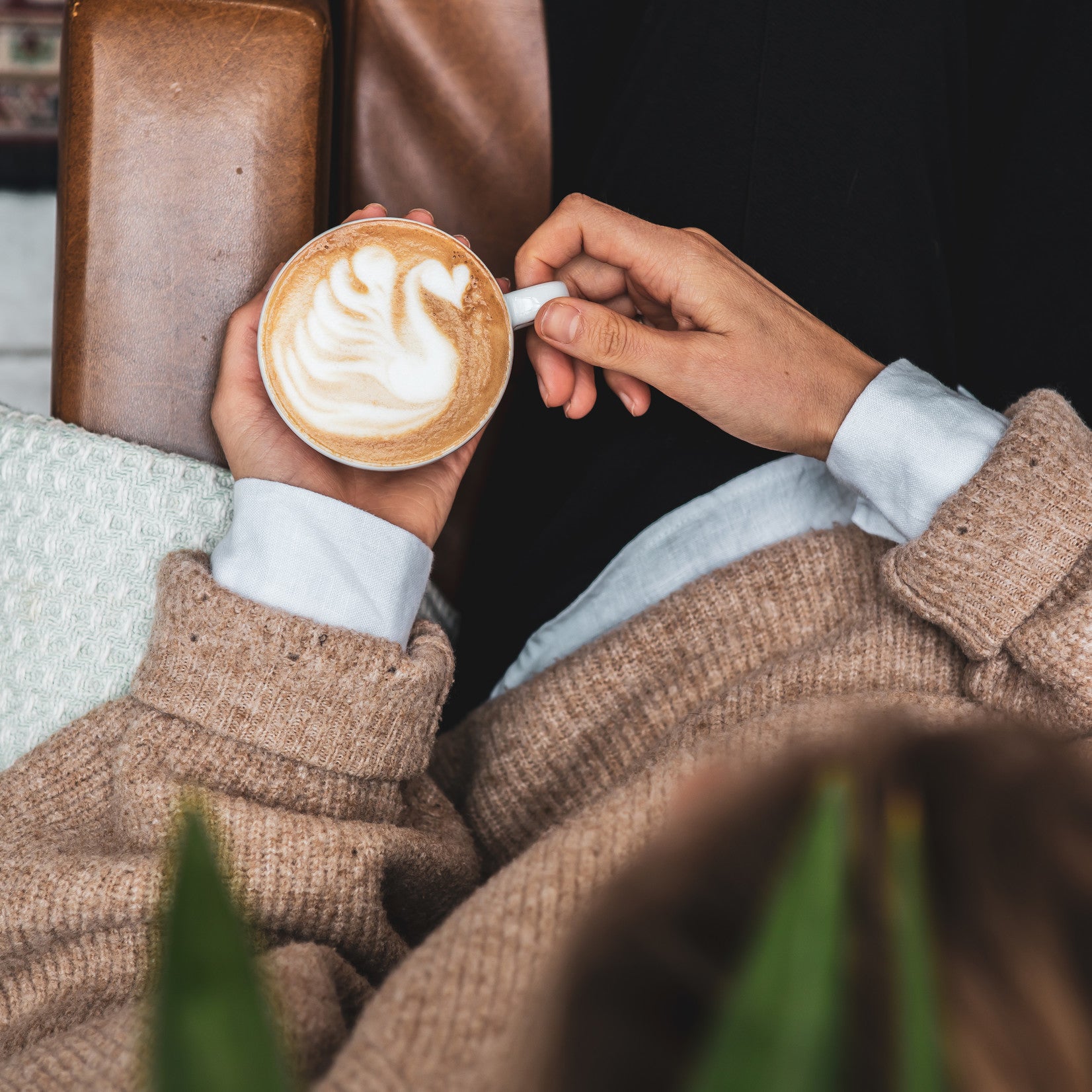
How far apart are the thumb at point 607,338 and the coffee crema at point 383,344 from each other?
2.1 inches

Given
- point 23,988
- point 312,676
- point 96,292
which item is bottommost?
point 23,988

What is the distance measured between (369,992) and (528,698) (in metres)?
0.27

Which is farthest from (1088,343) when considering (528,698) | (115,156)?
(115,156)

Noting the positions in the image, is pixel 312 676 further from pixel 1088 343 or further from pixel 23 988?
pixel 1088 343

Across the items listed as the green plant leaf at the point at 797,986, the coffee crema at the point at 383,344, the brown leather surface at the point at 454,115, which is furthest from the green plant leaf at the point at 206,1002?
the brown leather surface at the point at 454,115

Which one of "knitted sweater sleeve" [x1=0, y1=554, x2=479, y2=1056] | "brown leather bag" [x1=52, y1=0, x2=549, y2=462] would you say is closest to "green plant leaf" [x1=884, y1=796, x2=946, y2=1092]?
"knitted sweater sleeve" [x1=0, y1=554, x2=479, y2=1056]

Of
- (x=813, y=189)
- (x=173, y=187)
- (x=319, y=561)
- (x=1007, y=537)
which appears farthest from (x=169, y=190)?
(x=1007, y=537)

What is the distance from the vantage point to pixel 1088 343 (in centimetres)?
89

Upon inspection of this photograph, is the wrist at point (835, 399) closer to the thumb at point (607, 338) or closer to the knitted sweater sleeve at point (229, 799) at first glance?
the thumb at point (607, 338)

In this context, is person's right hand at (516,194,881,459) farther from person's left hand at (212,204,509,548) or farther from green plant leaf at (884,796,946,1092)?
green plant leaf at (884,796,946,1092)

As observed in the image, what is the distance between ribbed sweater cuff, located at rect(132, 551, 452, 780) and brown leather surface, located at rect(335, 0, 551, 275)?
0.50m

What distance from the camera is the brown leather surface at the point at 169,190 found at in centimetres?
78

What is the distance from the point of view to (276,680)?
2.12 ft

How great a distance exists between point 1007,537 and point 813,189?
393mm
